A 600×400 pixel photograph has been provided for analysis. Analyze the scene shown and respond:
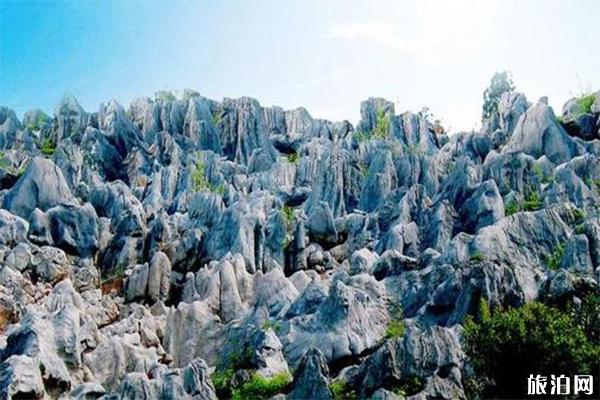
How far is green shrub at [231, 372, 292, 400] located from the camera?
52.9ft

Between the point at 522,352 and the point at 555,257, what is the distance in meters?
11.5

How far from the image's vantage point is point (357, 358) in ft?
60.8

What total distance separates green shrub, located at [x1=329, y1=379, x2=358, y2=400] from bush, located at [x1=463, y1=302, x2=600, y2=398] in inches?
89.7

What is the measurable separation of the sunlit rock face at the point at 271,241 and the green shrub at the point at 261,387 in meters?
0.18

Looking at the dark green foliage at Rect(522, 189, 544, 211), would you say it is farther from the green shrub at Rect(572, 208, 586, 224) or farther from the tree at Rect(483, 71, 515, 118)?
the tree at Rect(483, 71, 515, 118)

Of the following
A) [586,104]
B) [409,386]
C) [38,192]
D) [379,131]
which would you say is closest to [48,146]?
[38,192]

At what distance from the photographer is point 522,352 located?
595 inches

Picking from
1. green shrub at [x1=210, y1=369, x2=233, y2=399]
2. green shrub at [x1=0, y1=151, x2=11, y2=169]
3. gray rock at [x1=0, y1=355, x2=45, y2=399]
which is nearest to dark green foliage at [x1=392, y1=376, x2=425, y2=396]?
green shrub at [x1=210, y1=369, x2=233, y2=399]

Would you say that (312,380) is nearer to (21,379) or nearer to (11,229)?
(21,379)

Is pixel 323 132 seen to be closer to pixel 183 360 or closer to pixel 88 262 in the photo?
pixel 88 262

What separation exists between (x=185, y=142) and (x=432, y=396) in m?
38.6

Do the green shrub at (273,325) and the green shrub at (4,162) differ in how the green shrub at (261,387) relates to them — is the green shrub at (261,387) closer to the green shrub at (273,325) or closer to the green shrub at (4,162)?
the green shrub at (273,325)

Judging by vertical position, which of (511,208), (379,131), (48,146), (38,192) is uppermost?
(379,131)

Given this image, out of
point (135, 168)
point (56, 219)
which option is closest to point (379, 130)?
point (135, 168)
